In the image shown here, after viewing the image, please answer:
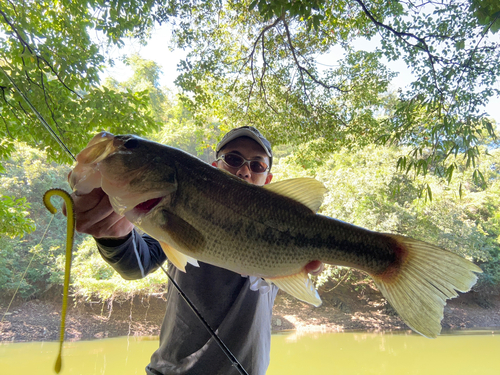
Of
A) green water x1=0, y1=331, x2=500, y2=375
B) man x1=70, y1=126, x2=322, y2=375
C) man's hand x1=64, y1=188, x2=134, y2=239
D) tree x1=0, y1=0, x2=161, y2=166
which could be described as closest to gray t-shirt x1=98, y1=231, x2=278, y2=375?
man x1=70, y1=126, x2=322, y2=375

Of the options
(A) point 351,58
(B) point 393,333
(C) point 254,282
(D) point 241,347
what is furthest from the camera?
(B) point 393,333

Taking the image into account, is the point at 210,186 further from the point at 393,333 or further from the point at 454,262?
the point at 393,333

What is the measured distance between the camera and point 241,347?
5.54 feet

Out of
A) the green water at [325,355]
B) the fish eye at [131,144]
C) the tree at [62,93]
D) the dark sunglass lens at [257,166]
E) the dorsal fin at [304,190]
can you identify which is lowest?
the green water at [325,355]

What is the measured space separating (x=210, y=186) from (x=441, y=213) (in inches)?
605

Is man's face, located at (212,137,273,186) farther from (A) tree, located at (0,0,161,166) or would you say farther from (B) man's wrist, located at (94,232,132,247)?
(A) tree, located at (0,0,161,166)

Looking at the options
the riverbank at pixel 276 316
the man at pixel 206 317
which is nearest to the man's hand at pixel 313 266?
the man at pixel 206 317

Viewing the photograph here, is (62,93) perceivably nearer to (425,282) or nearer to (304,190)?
(304,190)

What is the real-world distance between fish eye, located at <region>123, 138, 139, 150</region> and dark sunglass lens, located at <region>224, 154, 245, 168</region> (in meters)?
0.97

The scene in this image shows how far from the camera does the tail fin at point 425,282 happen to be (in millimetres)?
1016

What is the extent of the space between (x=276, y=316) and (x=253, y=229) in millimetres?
16434

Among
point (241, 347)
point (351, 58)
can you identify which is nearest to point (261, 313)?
point (241, 347)

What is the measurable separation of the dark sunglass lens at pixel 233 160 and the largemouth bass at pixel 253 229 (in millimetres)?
909

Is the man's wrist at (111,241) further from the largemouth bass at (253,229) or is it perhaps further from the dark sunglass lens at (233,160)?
the dark sunglass lens at (233,160)
